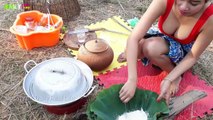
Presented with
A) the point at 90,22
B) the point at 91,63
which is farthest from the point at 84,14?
the point at 91,63

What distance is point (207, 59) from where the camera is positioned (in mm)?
2484

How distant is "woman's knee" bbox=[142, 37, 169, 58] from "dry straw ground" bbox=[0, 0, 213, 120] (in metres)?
0.44

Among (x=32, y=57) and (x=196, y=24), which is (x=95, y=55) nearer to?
(x=32, y=57)

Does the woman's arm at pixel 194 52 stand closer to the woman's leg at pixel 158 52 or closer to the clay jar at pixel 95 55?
the woman's leg at pixel 158 52

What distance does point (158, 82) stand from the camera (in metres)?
2.20

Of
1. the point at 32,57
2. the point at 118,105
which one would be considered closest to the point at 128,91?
the point at 118,105

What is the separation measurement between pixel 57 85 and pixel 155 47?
701mm

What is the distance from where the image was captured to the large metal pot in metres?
1.79

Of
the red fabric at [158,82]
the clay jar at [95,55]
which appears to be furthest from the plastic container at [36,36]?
the red fabric at [158,82]

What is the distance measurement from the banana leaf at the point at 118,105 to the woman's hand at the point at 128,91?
0.05 meters

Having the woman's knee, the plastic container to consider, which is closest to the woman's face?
the woman's knee

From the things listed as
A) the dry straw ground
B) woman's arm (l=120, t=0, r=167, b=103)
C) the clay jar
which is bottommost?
the dry straw ground

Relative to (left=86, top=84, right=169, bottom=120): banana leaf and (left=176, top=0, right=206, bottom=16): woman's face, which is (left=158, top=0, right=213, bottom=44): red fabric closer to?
(left=176, top=0, right=206, bottom=16): woman's face

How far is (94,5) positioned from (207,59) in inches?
51.8
